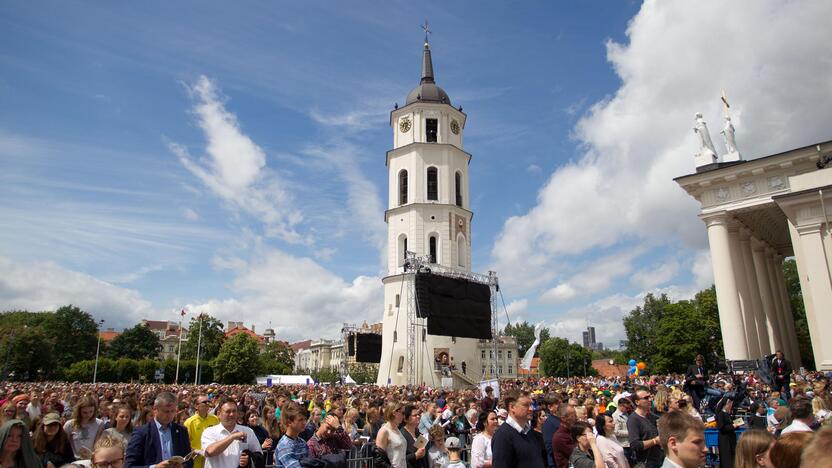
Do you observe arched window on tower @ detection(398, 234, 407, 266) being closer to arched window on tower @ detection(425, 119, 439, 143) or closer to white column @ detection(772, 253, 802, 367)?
arched window on tower @ detection(425, 119, 439, 143)

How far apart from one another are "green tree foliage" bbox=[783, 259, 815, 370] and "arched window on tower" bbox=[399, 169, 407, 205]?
111 ft

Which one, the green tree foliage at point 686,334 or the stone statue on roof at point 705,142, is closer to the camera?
the stone statue on roof at point 705,142

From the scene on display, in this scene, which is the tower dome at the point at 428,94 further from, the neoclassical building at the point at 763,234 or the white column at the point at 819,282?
the white column at the point at 819,282

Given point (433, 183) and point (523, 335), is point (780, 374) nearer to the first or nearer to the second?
Answer: point (433, 183)

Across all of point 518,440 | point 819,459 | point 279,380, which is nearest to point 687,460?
point 819,459

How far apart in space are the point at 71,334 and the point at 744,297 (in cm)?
9466

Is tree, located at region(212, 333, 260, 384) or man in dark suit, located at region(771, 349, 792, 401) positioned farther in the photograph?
tree, located at region(212, 333, 260, 384)

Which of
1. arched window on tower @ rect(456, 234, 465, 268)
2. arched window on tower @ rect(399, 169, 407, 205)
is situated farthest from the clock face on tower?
arched window on tower @ rect(456, 234, 465, 268)

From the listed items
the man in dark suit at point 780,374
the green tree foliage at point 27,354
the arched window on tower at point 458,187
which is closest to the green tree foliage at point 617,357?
the arched window on tower at point 458,187

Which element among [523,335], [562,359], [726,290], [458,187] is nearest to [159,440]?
[726,290]

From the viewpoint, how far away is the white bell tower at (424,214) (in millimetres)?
42984

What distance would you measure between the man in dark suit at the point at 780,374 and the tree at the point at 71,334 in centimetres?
9112

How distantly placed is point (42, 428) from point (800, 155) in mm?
29169

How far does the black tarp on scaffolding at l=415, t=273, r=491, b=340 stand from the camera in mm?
31727
